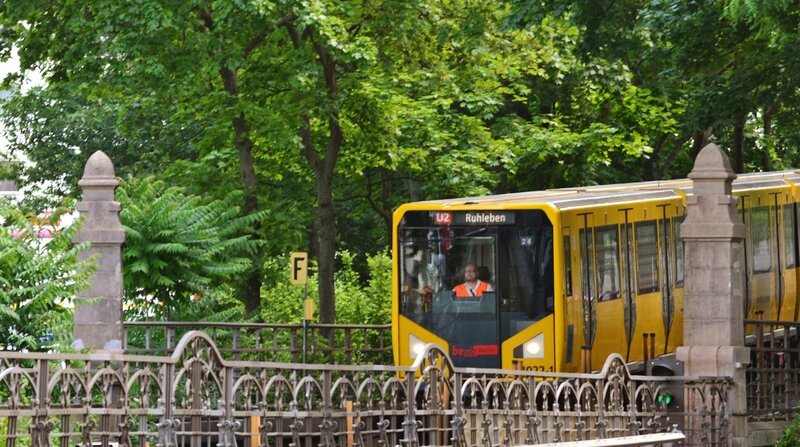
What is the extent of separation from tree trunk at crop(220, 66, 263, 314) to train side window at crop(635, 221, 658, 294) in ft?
29.6

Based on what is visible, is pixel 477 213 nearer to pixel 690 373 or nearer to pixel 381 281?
pixel 690 373

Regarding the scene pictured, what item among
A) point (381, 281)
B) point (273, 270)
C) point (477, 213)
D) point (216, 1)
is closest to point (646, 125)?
point (381, 281)

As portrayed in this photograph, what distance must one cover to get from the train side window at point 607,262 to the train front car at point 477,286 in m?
0.96

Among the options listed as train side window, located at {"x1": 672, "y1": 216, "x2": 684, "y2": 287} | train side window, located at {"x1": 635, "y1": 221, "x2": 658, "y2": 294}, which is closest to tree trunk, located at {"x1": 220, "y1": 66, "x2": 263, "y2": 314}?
train side window, located at {"x1": 672, "y1": 216, "x2": 684, "y2": 287}

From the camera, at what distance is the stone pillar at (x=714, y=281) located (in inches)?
904

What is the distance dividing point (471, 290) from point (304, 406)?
886 centimetres

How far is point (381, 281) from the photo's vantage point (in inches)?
1592

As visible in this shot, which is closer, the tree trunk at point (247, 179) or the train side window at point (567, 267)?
the train side window at point (567, 267)

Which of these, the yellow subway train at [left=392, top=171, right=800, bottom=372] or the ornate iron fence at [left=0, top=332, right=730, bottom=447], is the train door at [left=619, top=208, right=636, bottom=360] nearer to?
the yellow subway train at [left=392, top=171, right=800, bottom=372]

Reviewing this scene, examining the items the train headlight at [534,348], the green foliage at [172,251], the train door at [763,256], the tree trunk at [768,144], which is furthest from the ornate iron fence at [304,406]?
the tree trunk at [768,144]

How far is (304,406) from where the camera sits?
53.1ft

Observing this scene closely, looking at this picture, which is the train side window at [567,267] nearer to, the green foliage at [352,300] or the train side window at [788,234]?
the train side window at [788,234]

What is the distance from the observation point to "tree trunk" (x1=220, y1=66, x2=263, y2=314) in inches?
1296

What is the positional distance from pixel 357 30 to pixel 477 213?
10.4 m
